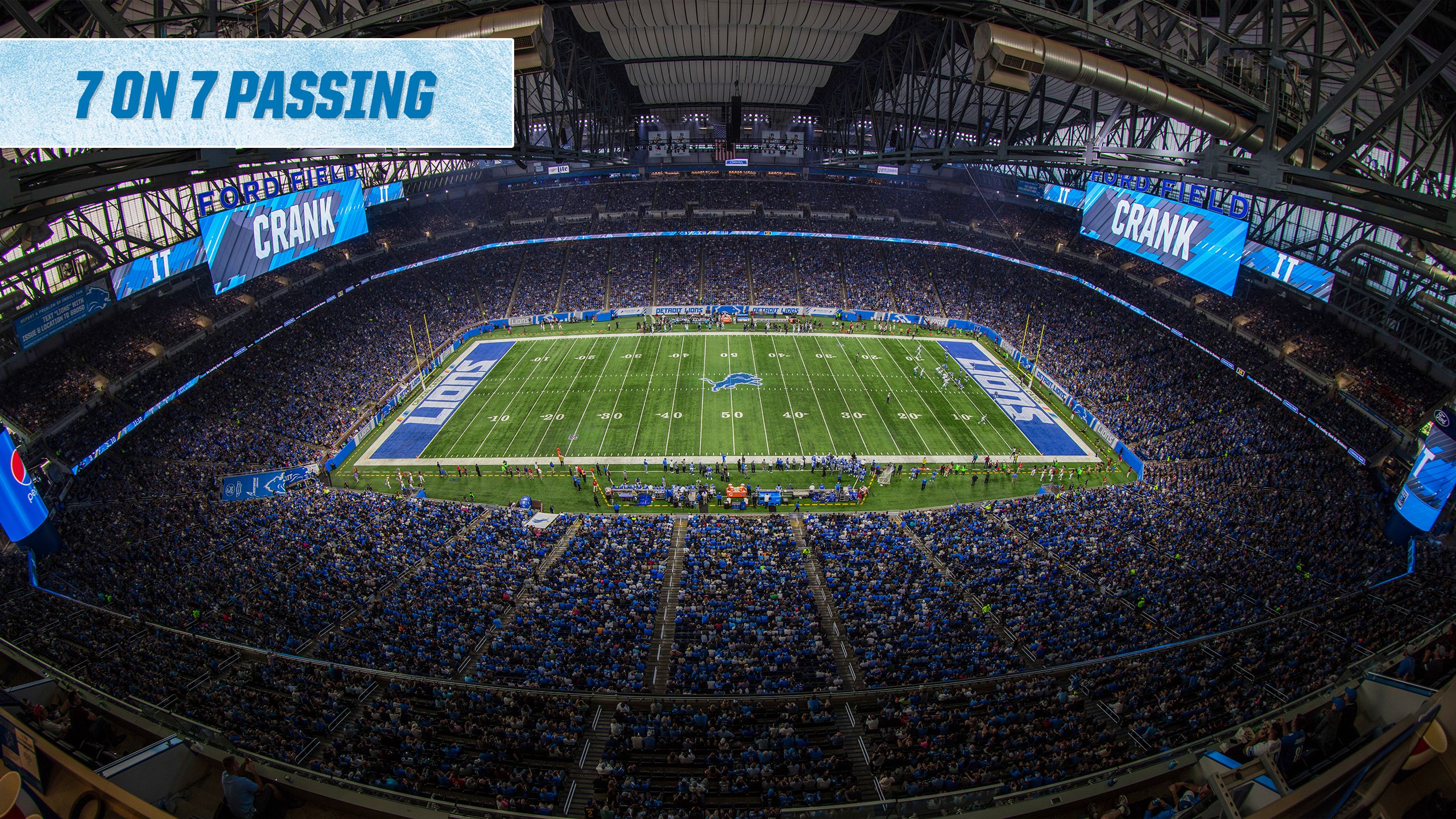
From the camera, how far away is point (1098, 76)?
17.4 metres

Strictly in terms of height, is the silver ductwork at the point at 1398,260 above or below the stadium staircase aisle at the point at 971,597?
above

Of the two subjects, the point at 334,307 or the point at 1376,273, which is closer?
the point at 1376,273

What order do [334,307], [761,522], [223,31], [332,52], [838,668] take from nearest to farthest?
1. [332,52]
2. [223,31]
3. [838,668]
4. [761,522]
5. [334,307]

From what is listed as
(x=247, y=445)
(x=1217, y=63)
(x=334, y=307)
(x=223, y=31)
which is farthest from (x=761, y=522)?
(x=334, y=307)

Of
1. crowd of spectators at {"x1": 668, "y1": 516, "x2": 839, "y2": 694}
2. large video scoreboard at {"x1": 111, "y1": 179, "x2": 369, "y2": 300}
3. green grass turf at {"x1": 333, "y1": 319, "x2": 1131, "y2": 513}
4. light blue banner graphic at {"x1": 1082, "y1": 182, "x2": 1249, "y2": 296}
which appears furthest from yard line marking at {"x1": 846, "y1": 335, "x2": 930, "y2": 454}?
large video scoreboard at {"x1": 111, "y1": 179, "x2": 369, "y2": 300}

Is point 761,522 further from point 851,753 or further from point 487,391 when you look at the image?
point 487,391

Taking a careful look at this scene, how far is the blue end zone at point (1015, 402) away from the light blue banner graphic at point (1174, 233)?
376 inches

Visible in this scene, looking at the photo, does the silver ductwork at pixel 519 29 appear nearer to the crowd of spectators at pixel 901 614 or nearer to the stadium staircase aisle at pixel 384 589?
the stadium staircase aisle at pixel 384 589

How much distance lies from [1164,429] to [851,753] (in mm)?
27834

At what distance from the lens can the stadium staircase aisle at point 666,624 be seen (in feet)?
56.4

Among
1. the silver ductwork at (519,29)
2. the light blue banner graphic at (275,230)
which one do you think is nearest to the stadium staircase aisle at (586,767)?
the silver ductwork at (519,29)

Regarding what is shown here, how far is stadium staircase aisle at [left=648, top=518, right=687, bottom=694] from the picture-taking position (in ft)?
56.4

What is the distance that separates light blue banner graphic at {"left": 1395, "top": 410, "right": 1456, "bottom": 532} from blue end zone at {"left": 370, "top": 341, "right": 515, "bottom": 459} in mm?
38857

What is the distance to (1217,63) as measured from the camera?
17375 millimetres
